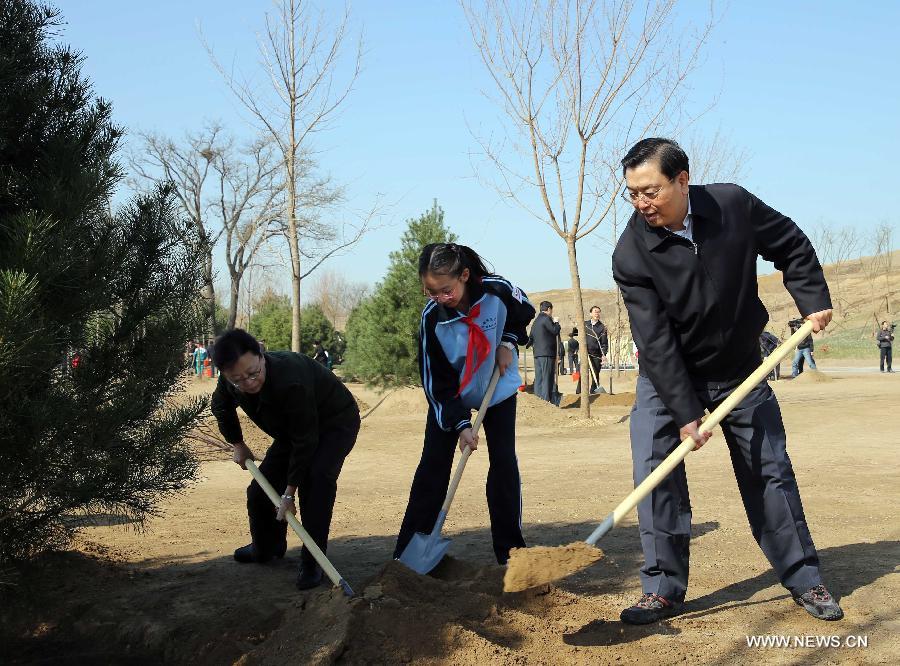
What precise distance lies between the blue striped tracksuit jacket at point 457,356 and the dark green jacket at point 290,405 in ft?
2.09

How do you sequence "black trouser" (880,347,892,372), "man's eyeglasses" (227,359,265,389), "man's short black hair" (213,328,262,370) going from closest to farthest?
"man's short black hair" (213,328,262,370)
"man's eyeglasses" (227,359,265,389)
"black trouser" (880,347,892,372)

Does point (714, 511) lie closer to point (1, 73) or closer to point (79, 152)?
point (79, 152)

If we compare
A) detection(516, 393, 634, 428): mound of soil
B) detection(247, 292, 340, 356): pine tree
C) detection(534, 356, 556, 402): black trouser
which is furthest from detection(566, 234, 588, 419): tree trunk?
detection(247, 292, 340, 356): pine tree

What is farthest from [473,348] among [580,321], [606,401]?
[606,401]

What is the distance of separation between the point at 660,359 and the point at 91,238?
2596 mm

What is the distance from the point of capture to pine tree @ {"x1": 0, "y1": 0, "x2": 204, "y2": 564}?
371cm

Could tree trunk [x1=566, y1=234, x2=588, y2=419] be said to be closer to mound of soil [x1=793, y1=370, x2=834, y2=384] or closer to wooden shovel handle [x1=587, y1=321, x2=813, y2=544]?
mound of soil [x1=793, y1=370, x2=834, y2=384]

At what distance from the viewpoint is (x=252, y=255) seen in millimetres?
37812

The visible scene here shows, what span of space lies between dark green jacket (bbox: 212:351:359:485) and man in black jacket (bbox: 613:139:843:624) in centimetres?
169

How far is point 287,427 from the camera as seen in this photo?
4.78m

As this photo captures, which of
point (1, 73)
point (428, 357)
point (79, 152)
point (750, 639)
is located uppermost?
point (1, 73)

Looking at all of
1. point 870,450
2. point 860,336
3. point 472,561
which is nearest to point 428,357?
point 472,561

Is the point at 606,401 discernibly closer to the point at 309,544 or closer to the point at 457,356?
the point at 457,356
